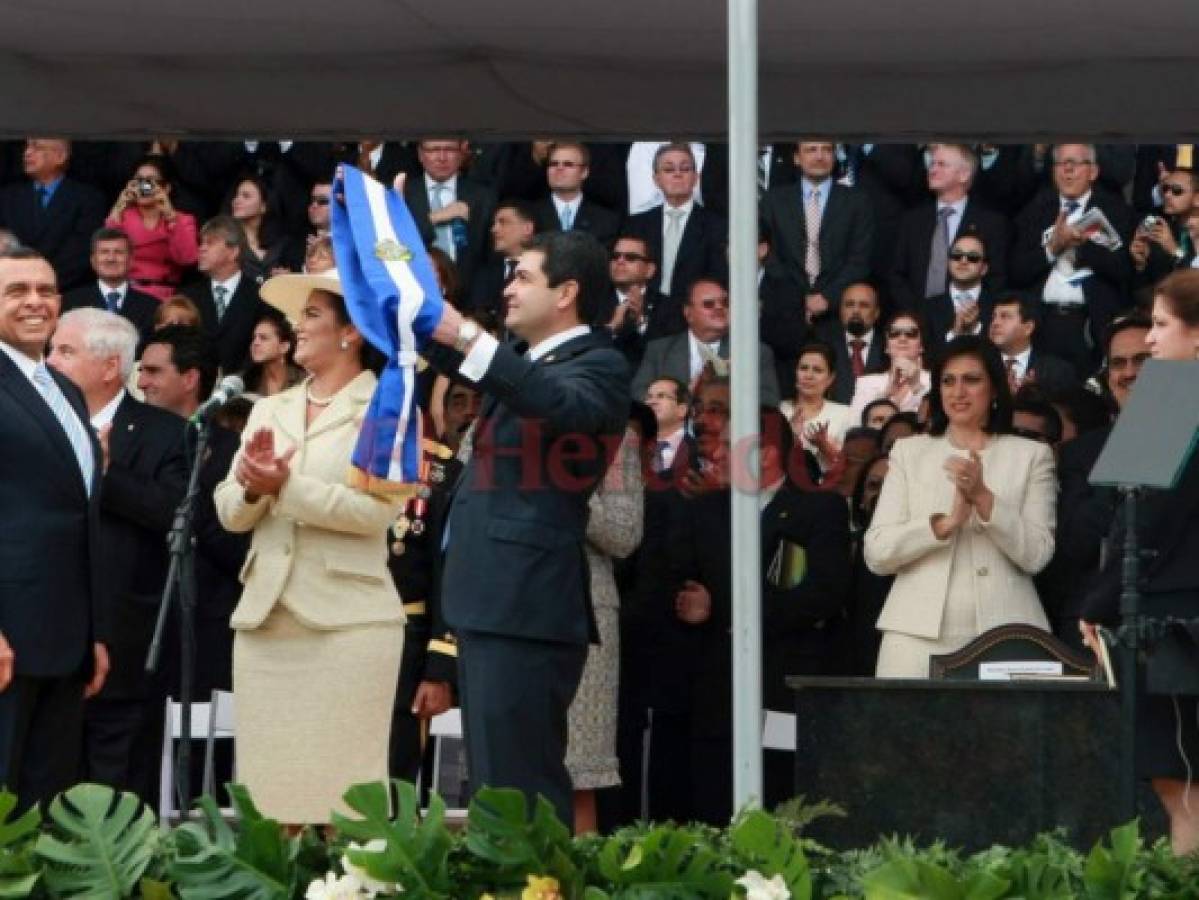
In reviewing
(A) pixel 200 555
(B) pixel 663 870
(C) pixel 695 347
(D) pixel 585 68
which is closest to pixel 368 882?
(B) pixel 663 870

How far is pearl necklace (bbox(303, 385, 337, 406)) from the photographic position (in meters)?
7.82

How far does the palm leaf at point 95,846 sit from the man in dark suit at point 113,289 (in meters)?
6.95

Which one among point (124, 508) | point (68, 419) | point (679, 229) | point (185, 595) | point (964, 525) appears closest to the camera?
point (68, 419)

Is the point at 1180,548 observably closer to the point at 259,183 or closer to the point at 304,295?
the point at 304,295

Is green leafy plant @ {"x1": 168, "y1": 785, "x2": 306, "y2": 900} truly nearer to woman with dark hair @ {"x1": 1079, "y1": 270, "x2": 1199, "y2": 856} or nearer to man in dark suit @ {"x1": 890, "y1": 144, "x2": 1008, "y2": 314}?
woman with dark hair @ {"x1": 1079, "y1": 270, "x2": 1199, "y2": 856}

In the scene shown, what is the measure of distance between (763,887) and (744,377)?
2650 mm

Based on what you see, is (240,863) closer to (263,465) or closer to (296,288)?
(263,465)

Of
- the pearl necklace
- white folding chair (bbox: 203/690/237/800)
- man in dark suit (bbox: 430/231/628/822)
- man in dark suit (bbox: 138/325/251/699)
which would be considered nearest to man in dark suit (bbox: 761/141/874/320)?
man in dark suit (bbox: 138/325/251/699)

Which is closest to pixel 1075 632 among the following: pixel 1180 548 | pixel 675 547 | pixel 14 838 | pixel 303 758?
pixel 675 547

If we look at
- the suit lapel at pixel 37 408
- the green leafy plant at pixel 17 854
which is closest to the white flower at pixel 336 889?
the green leafy plant at pixel 17 854

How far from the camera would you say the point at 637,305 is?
448 inches

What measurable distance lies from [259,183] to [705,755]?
379 centimetres

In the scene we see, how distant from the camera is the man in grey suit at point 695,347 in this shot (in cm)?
1091

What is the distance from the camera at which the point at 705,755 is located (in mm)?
9711
